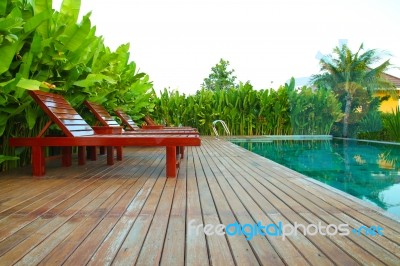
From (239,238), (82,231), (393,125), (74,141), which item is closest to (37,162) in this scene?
(74,141)

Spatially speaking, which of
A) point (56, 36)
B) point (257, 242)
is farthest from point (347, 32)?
point (257, 242)

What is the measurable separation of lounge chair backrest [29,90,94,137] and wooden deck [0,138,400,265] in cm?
51

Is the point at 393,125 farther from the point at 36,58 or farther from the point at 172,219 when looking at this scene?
the point at 172,219

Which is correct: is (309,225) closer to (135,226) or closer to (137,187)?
(135,226)

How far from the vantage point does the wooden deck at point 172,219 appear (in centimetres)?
133

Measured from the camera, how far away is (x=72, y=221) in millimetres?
1817

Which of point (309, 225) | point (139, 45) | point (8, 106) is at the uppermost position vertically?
point (139, 45)

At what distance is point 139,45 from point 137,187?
44.7ft

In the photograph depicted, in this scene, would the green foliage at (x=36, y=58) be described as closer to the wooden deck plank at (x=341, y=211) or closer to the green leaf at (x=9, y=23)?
the green leaf at (x=9, y=23)

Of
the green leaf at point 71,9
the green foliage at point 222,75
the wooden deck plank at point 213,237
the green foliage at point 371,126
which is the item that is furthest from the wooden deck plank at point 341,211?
the green foliage at point 222,75

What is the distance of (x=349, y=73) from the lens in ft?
40.3

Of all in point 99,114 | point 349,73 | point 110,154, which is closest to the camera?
point 110,154

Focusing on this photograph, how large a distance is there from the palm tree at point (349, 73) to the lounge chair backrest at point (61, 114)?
10.4 m

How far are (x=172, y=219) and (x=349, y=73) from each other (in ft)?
40.0
